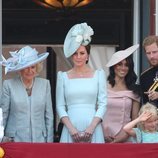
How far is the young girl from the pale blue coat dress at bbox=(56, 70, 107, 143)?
0.31 m

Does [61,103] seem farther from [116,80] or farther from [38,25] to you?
[38,25]

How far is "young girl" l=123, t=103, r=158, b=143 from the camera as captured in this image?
641 cm

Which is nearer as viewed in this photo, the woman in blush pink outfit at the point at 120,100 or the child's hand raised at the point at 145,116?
the child's hand raised at the point at 145,116

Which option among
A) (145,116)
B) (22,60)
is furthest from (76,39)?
(145,116)

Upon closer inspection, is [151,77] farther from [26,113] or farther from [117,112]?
[26,113]

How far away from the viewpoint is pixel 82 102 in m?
6.65

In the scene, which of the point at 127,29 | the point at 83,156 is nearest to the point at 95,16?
the point at 127,29

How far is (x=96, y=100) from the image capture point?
6.68 meters

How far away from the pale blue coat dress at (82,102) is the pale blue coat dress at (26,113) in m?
0.13

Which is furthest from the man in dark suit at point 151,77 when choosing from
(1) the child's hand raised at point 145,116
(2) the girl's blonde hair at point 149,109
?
(1) the child's hand raised at point 145,116

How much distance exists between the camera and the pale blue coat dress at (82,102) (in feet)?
21.7

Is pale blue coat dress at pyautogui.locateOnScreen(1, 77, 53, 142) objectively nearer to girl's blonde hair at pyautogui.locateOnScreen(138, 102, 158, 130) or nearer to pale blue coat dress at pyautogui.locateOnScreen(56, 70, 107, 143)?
pale blue coat dress at pyautogui.locateOnScreen(56, 70, 107, 143)

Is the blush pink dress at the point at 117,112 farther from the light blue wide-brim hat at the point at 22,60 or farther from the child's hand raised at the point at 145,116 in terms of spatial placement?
the light blue wide-brim hat at the point at 22,60

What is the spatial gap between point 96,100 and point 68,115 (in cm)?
27
